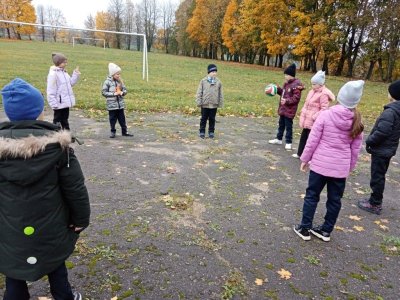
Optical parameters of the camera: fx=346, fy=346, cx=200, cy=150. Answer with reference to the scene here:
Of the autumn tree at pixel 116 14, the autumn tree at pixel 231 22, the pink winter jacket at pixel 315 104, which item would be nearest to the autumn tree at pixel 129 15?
the autumn tree at pixel 116 14

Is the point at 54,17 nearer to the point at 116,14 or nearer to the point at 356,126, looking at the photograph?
the point at 116,14

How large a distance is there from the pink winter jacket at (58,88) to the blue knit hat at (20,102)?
5260 millimetres

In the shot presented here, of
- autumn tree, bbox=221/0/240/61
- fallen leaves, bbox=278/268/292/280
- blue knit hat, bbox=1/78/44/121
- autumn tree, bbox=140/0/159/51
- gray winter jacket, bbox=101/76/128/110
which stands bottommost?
fallen leaves, bbox=278/268/292/280

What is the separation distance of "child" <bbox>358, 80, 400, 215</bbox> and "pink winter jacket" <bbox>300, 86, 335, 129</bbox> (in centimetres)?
151

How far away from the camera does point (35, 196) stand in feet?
7.34

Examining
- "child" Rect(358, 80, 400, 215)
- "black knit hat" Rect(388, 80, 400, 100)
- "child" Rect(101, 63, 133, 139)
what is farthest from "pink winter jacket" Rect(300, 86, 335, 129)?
"child" Rect(101, 63, 133, 139)

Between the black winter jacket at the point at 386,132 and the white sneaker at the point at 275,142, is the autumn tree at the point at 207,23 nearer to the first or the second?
the white sneaker at the point at 275,142

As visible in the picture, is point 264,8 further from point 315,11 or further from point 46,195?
point 46,195

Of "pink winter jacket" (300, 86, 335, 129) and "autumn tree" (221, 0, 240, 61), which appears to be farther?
"autumn tree" (221, 0, 240, 61)

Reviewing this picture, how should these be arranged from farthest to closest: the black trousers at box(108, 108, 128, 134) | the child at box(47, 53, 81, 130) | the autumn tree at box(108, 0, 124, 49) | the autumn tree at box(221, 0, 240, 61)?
the autumn tree at box(108, 0, 124, 49)
the autumn tree at box(221, 0, 240, 61)
the black trousers at box(108, 108, 128, 134)
the child at box(47, 53, 81, 130)

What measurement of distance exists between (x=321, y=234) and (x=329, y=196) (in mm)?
485

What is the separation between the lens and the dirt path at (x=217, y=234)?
3.28m

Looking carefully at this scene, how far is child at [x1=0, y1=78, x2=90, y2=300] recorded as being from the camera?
7.04 feet

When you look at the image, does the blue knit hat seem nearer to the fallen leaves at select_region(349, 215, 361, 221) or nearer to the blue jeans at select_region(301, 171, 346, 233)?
the blue jeans at select_region(301, 171, 346, 233)
